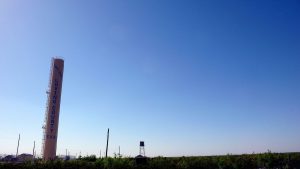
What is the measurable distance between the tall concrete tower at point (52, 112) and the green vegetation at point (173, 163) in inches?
786

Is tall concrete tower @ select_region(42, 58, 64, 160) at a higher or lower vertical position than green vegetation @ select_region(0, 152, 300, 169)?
higher

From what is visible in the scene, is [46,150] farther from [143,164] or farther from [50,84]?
[143,164]

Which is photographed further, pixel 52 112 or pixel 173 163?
pixel 52 112

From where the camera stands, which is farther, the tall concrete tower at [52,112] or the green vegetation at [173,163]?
the tall concrete tower at [52,112]

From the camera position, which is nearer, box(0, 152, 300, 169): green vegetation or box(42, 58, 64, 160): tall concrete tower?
box(0, 152, 300, 169): green vegetation

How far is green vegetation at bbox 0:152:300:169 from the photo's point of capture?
17820 mm

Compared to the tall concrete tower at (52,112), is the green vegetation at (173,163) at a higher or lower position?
lower

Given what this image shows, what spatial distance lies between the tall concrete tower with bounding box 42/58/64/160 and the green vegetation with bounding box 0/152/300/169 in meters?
20.0

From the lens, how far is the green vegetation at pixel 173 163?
702 inches

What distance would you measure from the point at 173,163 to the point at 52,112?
89.4ft

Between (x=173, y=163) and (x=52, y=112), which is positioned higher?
(x=52, y=112)

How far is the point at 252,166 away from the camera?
30.9 meters

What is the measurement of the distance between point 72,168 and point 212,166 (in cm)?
1316

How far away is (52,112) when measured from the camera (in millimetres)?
45531
